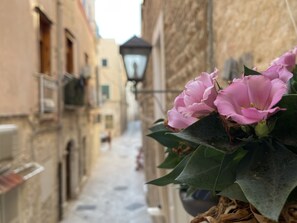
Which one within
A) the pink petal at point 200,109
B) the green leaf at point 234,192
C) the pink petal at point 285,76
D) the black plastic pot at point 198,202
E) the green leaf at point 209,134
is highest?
the pink petal at point 285,76

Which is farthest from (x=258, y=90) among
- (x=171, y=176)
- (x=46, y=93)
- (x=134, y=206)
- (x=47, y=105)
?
(x=134, y=206)

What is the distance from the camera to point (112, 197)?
882 cm

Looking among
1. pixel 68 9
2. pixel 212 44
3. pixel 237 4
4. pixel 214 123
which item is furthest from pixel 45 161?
pixel 214 123

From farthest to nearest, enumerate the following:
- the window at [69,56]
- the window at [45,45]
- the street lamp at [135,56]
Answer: the window at [69,56] → the window at [45,45] → the street lamp at [135,56]

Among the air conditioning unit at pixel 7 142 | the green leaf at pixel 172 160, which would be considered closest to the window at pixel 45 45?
the air conditioning unit at pixel 7 142

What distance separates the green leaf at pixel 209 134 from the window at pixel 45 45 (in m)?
5.74

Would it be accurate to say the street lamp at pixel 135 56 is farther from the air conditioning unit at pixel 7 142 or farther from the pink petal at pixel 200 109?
the pink petal at pixel 200 109

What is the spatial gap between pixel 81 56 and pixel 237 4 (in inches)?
354

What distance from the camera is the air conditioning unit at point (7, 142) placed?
10.3ft

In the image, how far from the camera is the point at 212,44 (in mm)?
1938

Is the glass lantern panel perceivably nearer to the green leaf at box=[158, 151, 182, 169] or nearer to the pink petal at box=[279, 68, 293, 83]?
the green leaf at box=[158, 151, 182, 169]

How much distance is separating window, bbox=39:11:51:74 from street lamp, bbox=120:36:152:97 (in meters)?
2.82

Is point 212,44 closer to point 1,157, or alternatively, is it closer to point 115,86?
point 1,157

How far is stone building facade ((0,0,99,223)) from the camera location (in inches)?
143
